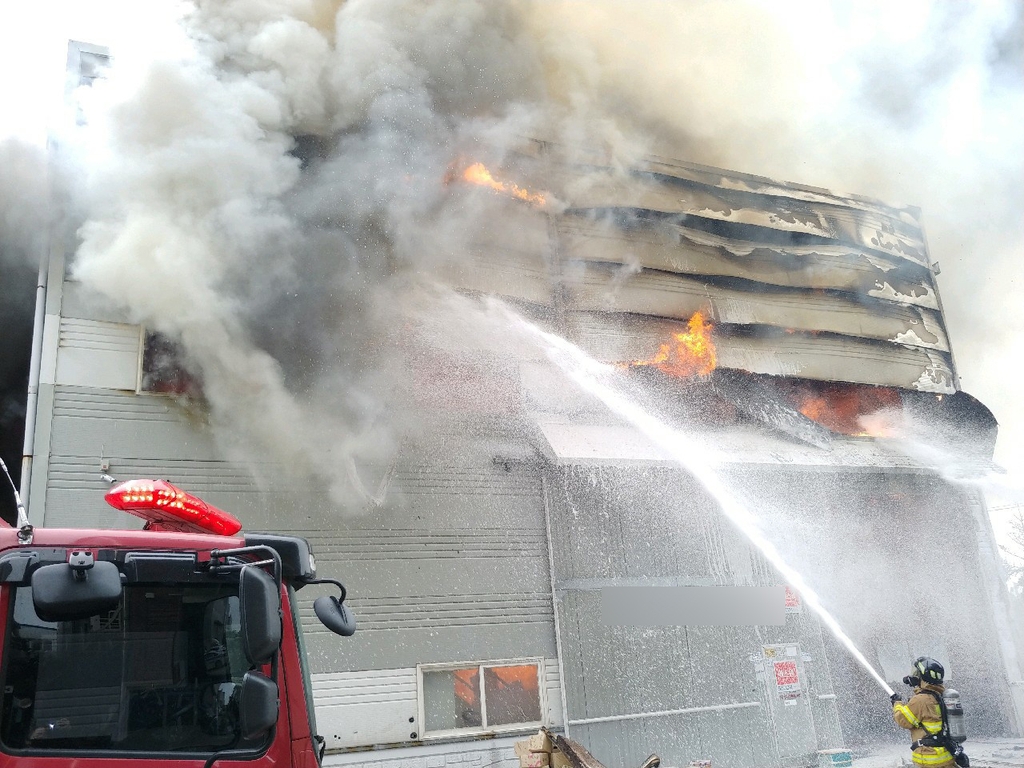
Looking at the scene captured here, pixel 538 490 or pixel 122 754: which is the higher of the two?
pixel 538 490

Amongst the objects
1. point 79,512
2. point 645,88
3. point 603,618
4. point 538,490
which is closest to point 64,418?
point 79,512

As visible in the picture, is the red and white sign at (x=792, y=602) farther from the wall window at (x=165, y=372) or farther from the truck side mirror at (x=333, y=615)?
the truck side mirror at (x=333, y=615)

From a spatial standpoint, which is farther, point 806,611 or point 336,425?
point 806,611

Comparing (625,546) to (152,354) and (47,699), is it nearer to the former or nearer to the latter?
(152,354)

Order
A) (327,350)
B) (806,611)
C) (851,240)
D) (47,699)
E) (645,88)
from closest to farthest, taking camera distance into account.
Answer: (47,699) → (327,350) → (806,611) → (645,88) → (851,240)

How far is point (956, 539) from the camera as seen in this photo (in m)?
10.9

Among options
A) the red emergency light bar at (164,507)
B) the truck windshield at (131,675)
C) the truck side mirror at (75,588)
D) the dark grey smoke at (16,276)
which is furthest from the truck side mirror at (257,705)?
the dark grey smoke at (16,276)

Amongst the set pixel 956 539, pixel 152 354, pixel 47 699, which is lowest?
pixel 47 699

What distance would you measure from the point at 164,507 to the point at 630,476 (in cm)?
628

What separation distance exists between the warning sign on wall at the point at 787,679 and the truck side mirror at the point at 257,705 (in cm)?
783

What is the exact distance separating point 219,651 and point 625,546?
6.59 m

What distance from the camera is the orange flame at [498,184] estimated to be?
9.13 m

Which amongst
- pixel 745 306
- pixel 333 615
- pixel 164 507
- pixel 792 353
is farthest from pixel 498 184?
pixel 333 615

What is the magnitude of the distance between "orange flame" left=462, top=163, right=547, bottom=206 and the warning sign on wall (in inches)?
251
